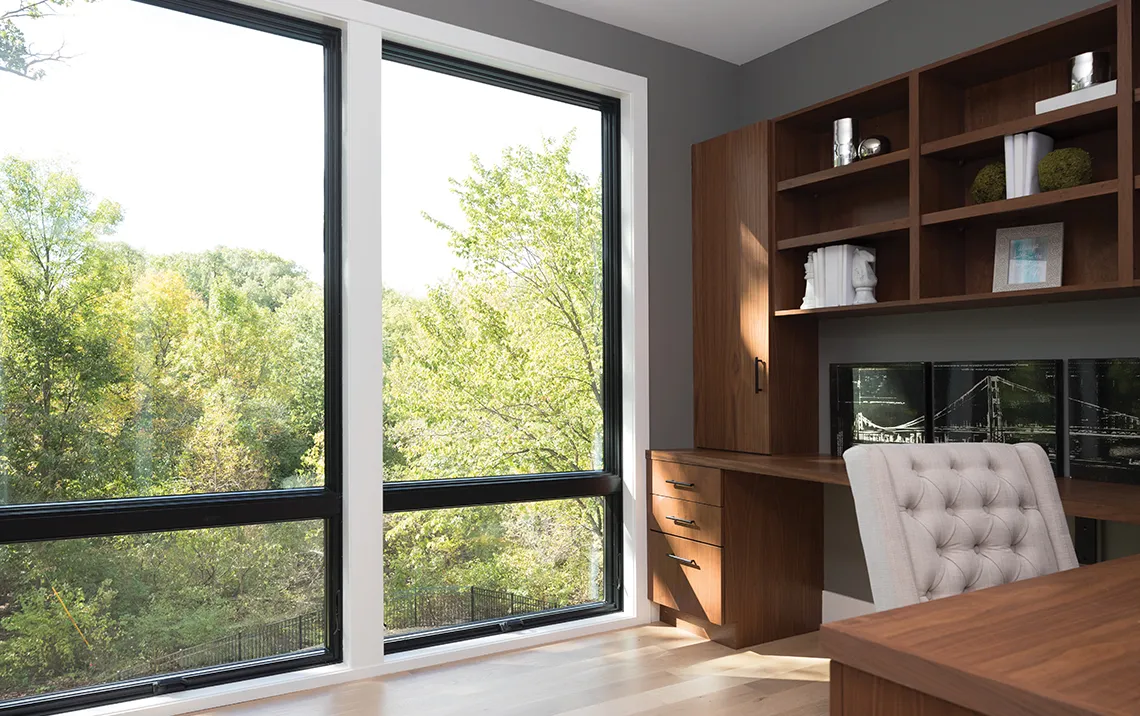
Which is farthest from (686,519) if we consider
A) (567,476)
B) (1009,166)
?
(1009,166)

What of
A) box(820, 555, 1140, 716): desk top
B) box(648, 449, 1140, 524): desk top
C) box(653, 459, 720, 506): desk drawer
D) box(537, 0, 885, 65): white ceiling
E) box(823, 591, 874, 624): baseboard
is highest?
box(537, 0, 885, 65): white ceiling

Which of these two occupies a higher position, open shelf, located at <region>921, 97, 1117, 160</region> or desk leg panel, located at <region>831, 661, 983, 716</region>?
open shelf, located at <region>921, 97, 1117, 160</region>

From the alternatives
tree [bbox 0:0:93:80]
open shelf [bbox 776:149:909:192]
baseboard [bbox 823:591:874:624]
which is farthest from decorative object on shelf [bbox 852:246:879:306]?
tree [bbox 0:0:93:80]

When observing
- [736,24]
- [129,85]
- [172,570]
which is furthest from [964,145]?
[172,570]

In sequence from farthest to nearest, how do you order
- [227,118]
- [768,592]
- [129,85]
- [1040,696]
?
[768,592], [227,118], [129,85], [1040,696]

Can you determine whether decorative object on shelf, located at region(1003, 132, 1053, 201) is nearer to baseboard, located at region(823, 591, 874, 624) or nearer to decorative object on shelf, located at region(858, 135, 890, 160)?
decorative object on shelf, located at region(858, 135, 890, 160)

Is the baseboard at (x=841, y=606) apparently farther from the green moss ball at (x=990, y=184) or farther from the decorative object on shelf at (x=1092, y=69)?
the decorative object on shelf at (x=1092, y=69)

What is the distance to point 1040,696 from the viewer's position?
0.81 meters

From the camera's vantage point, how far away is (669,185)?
12.6ft

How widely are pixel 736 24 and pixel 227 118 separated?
2169 mm

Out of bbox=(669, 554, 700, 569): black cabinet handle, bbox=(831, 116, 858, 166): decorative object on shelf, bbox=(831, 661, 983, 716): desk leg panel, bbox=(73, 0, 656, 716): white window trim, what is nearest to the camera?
bbox=(831, 661, 983, 716): desk leg panel

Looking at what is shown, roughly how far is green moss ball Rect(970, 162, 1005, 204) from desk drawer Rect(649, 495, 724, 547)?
4.92 ft

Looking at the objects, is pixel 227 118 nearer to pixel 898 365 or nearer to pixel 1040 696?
pixel 898 365

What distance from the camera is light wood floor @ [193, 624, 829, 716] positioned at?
2.67m
